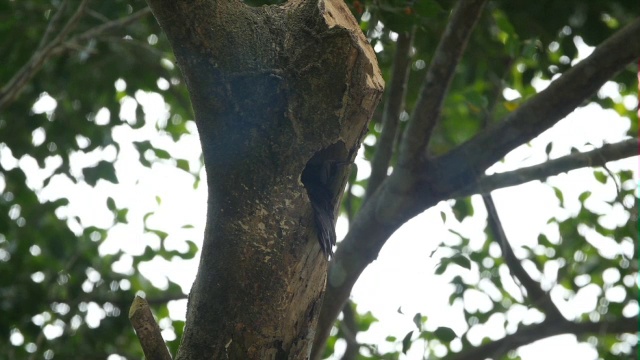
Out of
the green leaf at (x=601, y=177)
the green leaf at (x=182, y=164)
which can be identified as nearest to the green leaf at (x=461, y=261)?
the green leaf at (x=601, y=177)

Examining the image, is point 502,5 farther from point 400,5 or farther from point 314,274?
point 314,274

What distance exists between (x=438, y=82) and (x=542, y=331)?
1617 millimetres

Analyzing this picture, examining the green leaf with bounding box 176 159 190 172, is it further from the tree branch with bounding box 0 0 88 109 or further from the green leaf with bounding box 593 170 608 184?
the green leaf with bounding box 593 170 608 184

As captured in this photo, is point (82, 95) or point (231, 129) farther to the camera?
point (82, 95)

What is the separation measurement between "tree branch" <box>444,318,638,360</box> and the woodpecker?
2248 millimetres

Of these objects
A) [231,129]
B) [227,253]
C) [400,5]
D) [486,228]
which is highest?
[486,228]

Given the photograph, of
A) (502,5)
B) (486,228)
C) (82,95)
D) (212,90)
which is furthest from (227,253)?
(486,228)

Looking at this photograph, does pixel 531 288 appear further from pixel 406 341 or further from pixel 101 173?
pixel 101 173

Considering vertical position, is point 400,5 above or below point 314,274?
above

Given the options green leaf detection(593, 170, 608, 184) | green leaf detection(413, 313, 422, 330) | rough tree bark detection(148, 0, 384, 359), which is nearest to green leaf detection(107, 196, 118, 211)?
green leaf detection(413, 313, 422, 330)

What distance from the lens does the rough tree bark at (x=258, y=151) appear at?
1.39 metres

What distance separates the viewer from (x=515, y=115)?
8.02ft

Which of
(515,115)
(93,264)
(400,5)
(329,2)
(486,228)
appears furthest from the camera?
(486,228)

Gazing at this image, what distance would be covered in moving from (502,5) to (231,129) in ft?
6.49
